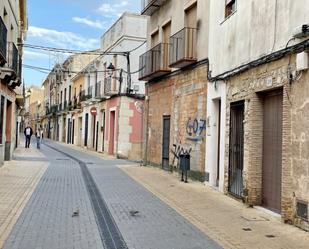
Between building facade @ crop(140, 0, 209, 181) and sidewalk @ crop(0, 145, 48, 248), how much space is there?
4862 mm

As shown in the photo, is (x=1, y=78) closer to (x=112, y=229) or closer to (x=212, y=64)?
(x=212, y=64)

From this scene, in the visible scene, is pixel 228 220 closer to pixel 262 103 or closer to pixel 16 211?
pixel 262 103

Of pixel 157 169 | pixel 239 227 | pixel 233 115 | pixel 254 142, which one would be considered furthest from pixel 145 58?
pixel 239 227

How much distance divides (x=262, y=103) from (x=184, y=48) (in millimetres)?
6072

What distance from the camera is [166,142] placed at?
19203 millimetres

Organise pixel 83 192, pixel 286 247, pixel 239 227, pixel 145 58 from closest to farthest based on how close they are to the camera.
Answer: pixel 286 247, pixel 239 227, pixel 83 192, pixel 145 58

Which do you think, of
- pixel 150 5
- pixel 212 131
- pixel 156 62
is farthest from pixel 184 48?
pixel 150 5

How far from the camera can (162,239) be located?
7094mm

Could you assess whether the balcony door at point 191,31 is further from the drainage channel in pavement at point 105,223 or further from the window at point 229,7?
the drainage channel in pavement at point 105,223

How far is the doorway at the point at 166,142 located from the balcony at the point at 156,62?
73.3 inches

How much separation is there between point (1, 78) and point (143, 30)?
13.1 metres

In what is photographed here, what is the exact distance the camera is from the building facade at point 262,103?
830cm

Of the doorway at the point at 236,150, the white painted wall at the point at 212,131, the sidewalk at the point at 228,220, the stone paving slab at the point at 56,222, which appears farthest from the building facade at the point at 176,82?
the stone paving slab at the point at 56,222

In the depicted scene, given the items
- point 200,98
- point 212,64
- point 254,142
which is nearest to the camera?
point 254,142
